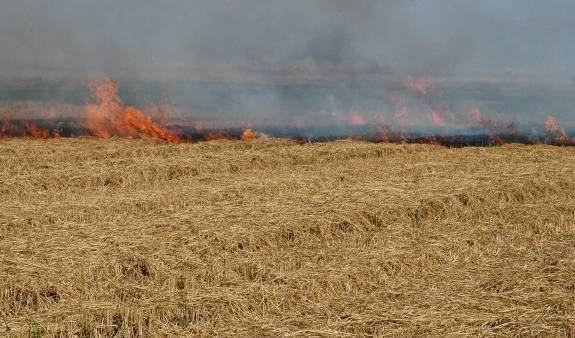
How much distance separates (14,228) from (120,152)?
8994 mm

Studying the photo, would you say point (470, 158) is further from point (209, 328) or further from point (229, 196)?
point (209, 328)

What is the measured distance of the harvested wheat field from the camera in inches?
257

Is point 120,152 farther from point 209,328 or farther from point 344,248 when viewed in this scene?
point 209,328

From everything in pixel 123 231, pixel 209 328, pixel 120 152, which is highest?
pixel 120 152

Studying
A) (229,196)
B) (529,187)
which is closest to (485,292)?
(229,196)

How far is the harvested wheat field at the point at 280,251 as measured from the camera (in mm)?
6539

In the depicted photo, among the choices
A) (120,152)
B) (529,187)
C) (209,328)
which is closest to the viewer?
(209,328)

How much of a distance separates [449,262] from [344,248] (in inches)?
62.9

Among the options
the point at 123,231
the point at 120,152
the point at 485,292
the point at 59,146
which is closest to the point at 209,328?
the point at 485,292

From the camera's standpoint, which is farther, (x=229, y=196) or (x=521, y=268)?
(x=229, y=196)

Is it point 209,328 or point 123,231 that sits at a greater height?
point 123,231

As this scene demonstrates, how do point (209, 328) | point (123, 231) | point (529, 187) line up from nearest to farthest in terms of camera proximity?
point (209, 328) < point (123, 231) < point (529, 187)

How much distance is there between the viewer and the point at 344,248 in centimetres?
938

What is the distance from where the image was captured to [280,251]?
9.21 metres
